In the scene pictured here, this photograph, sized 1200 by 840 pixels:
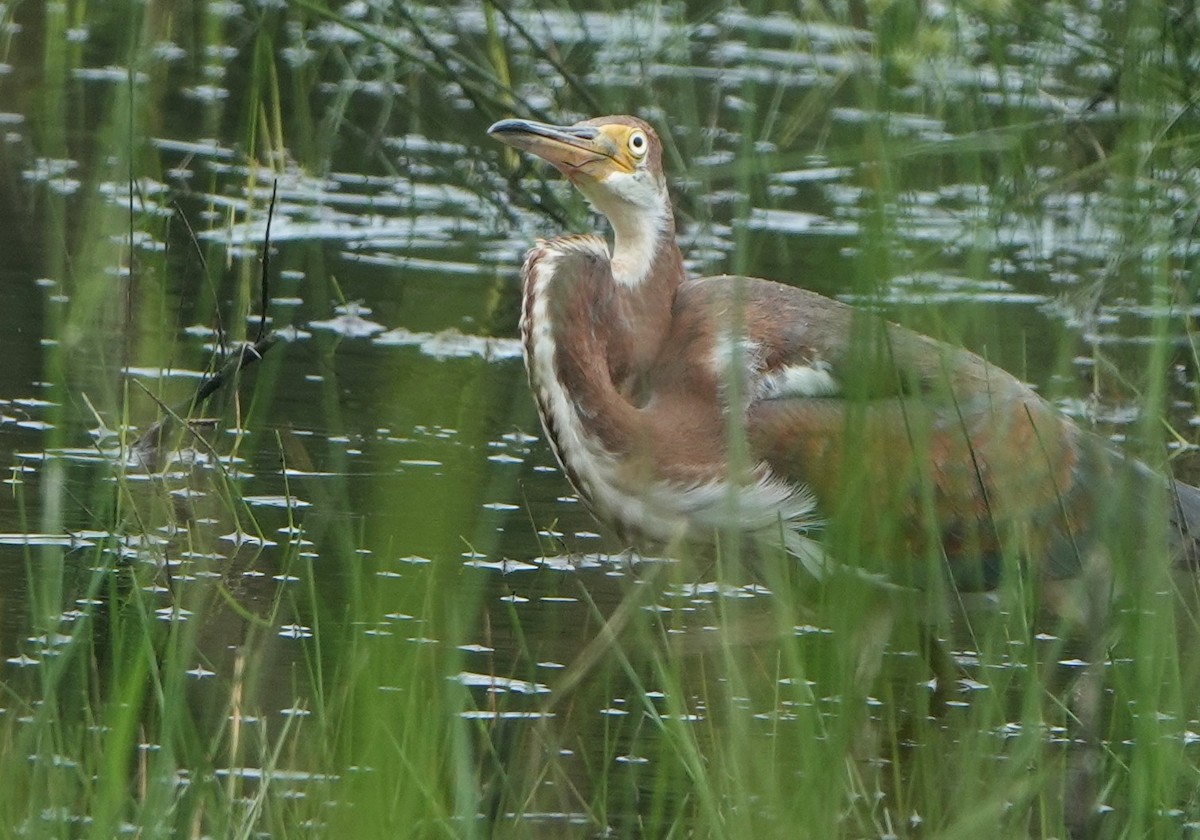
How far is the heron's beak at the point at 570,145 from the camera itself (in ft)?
17.2

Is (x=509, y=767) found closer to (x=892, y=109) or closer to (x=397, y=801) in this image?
(x=397, y=801)

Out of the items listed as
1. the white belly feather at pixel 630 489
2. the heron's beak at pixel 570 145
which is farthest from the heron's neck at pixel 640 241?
the white belly feather at pixel 630 489

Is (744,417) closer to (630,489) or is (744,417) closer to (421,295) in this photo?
(630,489)

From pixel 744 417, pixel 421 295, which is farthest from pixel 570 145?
pixel 421 295

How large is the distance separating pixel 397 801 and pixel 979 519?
253cm

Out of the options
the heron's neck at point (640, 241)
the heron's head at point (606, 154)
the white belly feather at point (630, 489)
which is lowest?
the white belly feather at point (630, 489)

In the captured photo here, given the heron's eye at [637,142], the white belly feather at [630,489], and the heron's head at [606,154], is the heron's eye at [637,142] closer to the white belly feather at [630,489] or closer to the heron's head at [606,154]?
the heron's head at [606,154]

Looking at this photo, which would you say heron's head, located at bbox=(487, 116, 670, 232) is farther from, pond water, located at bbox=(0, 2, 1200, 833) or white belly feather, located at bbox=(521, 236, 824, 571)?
white belly feather, located at bbox=(521, 236, 824, 571)

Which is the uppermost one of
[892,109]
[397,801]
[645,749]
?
[892,109]

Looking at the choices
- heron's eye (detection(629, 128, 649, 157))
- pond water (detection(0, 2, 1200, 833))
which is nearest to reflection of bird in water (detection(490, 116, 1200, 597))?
heron's eye (detection(629, 128, 649, 157))

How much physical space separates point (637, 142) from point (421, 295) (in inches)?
76.0

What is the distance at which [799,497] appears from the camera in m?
4.98

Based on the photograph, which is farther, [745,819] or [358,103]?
[358,103]

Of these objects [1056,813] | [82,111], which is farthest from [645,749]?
[82,111]
